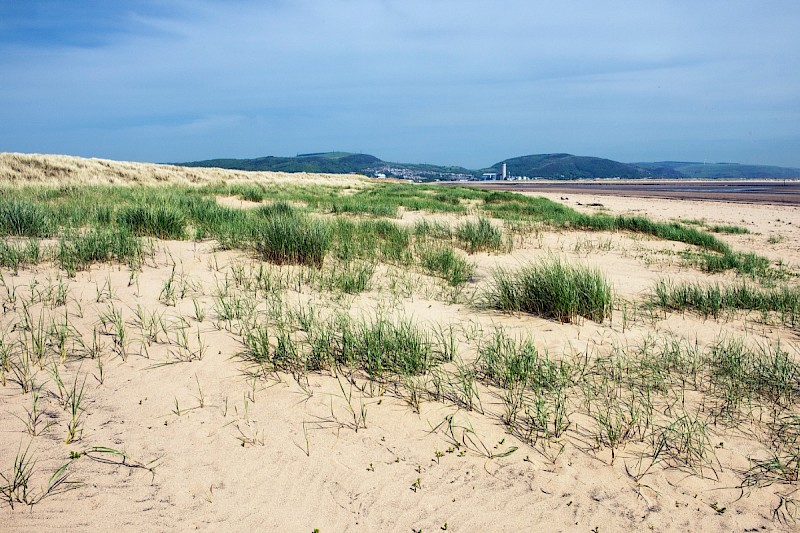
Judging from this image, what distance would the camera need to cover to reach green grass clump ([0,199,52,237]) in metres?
6.34

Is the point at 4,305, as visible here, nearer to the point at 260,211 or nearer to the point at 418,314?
the point at 418,314

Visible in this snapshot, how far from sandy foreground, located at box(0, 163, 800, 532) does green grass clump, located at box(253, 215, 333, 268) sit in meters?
2.17

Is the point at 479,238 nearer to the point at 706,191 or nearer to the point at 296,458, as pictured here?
the point at 296,458

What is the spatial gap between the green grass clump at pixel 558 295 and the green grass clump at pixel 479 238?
3.03m

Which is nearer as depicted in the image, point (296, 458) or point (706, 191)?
point (296, 458)

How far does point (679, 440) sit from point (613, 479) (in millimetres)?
562

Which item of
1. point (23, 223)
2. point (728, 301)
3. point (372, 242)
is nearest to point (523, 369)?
point (728, 301)

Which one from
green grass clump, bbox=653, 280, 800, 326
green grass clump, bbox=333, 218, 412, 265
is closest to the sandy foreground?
green grass clump, bbox=653, 280, 800, 326

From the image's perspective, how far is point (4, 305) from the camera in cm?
383

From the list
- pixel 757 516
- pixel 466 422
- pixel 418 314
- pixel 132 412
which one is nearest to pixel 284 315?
pixel 418 314

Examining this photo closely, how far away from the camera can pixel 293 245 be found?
5938mm

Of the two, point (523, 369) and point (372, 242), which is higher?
point (372, 242)

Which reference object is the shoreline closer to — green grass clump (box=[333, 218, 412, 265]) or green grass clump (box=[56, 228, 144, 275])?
green grass clump (box=[333, 218, 412, 265])

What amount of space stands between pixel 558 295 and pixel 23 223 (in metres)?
7.02
